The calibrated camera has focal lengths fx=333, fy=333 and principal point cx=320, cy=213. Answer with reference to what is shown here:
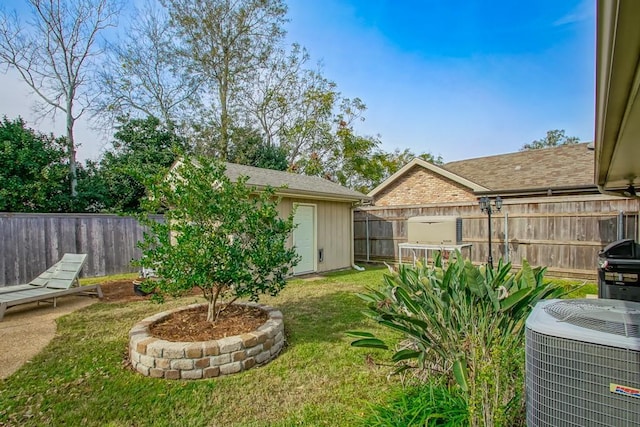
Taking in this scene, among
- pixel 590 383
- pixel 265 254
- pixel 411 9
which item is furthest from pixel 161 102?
pixel 590 383

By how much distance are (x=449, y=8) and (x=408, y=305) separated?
6.66 m

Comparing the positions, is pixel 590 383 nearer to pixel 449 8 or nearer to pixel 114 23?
pixel 449 8

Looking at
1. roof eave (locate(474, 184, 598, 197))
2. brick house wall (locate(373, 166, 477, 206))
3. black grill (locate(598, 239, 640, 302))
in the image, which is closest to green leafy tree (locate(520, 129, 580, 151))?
brick house wall (locate(373, 166, 477, 206))

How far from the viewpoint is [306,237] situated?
9195 millimetres

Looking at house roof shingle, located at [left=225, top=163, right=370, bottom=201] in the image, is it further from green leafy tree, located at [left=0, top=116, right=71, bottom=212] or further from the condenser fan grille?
the condenser fan grille

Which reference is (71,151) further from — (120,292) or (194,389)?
(194,389)

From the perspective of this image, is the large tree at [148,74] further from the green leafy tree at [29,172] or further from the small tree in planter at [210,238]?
→ the small tree in planter at [210,238]

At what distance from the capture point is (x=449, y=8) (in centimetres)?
676

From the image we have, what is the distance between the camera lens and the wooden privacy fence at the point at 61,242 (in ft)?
26.3

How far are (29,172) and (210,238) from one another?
32.7 ft

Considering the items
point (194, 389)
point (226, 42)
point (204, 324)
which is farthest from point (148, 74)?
point (194, 389)

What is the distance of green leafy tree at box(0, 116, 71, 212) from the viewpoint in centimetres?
970

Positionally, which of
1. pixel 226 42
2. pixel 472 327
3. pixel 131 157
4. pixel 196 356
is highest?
pixel 226 42

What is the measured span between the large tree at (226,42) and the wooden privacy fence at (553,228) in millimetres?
12208
